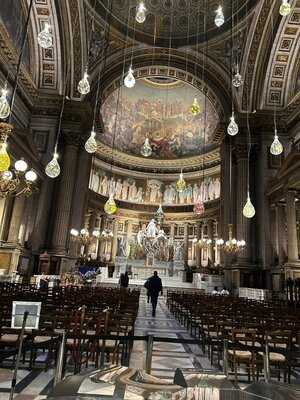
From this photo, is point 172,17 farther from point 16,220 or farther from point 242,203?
point 16,220

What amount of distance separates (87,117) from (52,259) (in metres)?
10.1

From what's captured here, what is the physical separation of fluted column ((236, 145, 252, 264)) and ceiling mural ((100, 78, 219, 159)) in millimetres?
11109

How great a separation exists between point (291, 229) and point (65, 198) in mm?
13474

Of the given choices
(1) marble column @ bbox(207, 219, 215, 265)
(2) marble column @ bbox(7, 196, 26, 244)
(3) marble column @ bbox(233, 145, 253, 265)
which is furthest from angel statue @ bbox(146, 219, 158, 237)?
(2) marble column @ bbox(7, 196, 26, 244)

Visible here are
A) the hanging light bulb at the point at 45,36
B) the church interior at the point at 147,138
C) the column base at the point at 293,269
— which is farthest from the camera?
the church interior at the point at 147,138

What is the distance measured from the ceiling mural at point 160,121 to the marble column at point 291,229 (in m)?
16.6

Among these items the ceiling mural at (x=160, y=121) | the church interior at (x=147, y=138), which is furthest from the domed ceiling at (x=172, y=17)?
the ceiling mural at (x=160, y=121)

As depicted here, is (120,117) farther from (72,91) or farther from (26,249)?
(26,249)

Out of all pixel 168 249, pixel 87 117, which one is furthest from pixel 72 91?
pixel 168 249

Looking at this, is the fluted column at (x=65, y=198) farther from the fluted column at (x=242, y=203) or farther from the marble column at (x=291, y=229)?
the marble column at (x=291, y=229)

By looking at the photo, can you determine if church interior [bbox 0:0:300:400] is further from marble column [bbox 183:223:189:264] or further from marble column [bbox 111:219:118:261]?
marble column [bbox 183:223:189:264]

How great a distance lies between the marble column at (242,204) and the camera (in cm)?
1889

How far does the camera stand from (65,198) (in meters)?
19.5

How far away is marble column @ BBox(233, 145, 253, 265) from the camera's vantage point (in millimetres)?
18892
